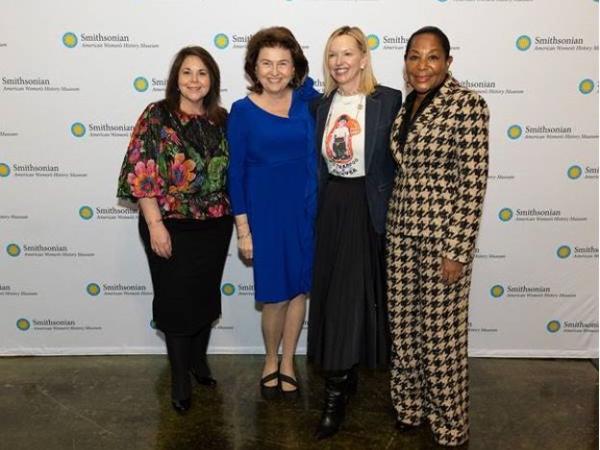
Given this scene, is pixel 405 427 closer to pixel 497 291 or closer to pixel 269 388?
pixel 269 388

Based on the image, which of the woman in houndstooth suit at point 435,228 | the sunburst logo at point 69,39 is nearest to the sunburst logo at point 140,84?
the sunburst logo at point 69,39

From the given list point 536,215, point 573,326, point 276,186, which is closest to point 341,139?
point 276,186

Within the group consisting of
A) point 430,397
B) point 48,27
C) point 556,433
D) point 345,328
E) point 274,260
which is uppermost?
point 48,27

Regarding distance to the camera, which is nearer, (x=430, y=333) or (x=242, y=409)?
(x=430, y=333)

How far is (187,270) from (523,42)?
2.10 metres

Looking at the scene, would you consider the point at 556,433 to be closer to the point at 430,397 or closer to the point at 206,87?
the point at 430,397

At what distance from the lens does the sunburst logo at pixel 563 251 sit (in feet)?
10.7

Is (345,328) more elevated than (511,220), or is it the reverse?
(511,220)

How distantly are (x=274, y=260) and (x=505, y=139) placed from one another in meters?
1.49

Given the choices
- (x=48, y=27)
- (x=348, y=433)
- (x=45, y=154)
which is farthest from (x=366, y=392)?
(x=48, y=27)

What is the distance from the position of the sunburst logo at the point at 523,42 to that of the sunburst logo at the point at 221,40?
1.54 metres

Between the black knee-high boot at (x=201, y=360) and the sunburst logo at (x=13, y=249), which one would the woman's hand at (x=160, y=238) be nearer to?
the black knee-high boot at (x=201, y=360)

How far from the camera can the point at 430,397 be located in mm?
2418

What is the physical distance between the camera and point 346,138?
2.35m
